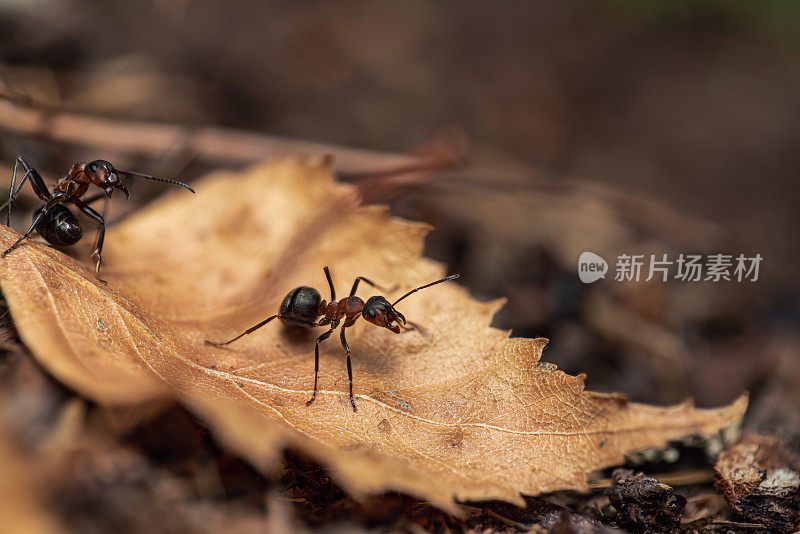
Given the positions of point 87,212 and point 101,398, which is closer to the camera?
point 101,398

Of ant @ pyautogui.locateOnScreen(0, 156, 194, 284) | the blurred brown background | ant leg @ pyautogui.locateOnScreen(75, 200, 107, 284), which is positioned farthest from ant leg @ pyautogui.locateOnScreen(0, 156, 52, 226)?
the blurred brown background

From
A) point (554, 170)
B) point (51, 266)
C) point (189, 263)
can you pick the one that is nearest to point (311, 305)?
point (189, 263)

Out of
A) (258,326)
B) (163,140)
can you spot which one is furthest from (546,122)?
(258,326)

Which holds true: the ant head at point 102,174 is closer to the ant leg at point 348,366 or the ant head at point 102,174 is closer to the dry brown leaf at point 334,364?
the dry brown leaf at point 334,364

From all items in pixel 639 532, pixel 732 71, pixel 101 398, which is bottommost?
pixel 101 398

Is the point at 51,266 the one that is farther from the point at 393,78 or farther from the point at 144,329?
the point at 393,78

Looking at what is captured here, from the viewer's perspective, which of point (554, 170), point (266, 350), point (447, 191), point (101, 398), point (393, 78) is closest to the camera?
point (101, 398)

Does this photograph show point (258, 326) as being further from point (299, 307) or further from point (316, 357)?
point (316, 357)
